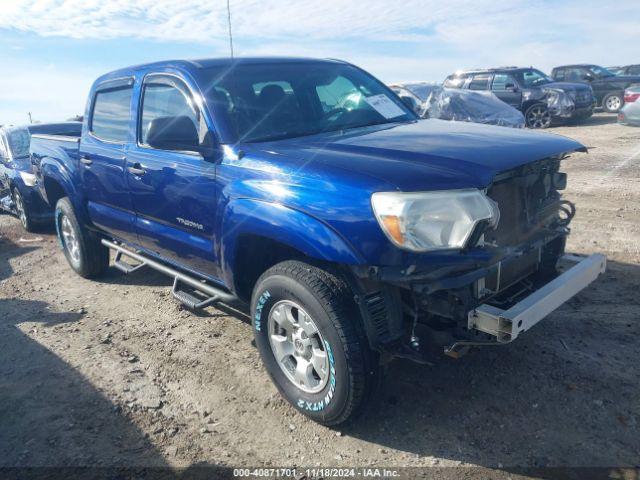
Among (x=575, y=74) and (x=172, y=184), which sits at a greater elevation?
(x=575, y=74)

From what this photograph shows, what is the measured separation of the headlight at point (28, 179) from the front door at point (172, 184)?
4.55 meters

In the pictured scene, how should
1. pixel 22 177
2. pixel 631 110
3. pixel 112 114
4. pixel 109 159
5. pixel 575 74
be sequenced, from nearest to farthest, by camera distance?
pixel 109 159 < pixel 112 114 < pixel 22 177 < pixel 631 110 < pixel 575 74

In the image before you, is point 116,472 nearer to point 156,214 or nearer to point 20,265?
point 156,214

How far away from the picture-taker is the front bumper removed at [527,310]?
2.44 meters

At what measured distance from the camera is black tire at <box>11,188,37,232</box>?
796cm

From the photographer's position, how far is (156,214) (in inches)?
152

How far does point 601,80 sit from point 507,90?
545cm

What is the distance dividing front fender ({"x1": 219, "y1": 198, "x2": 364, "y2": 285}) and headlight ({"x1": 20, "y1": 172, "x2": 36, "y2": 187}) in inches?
231

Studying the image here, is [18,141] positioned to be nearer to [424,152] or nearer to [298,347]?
[298,347]

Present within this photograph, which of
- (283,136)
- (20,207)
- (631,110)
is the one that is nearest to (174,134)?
(283,136)

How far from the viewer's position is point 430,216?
2.40 m

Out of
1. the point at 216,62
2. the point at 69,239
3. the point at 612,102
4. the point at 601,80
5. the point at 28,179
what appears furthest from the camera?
the point at 601,80

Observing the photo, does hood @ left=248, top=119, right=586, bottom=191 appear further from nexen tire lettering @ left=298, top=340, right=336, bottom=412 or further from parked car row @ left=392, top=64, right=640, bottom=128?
parked car row @ left=392, top=64, right=640, bottom=128

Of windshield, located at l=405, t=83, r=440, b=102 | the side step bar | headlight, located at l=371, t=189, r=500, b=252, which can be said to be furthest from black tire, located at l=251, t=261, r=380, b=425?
windshield, located at l=405, t=83, r=440, b=102
